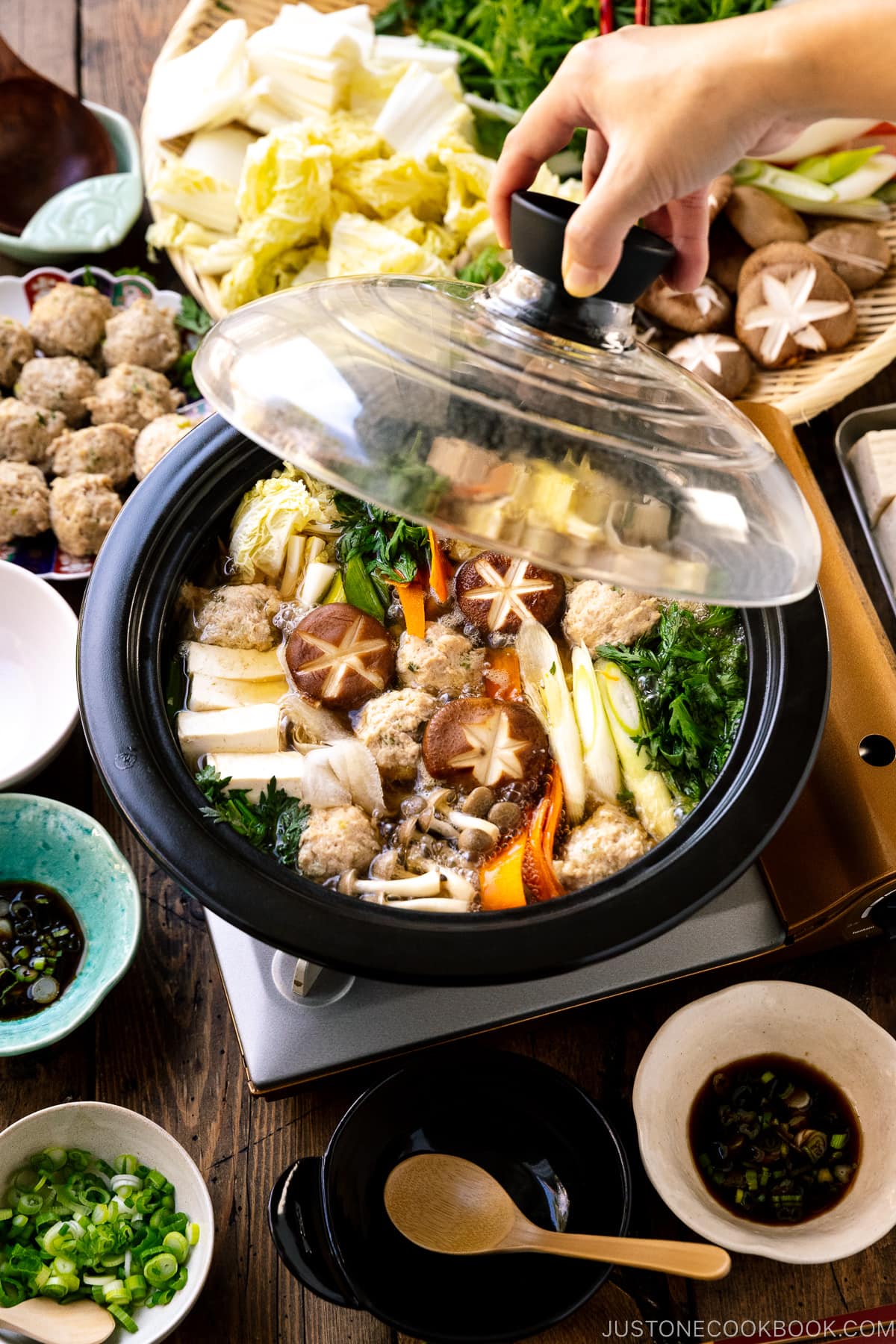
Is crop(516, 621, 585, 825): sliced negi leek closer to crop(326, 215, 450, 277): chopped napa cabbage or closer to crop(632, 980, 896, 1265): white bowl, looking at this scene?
crop(632, 980, 896, 1265): white bowl

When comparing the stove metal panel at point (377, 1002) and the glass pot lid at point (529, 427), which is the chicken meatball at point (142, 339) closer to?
the glass pot lid at point (529, 427)

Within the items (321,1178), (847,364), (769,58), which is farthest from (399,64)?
(321,1178)

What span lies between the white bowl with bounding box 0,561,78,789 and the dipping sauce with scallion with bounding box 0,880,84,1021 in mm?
284

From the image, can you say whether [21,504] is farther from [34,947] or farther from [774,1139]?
[774,1139]

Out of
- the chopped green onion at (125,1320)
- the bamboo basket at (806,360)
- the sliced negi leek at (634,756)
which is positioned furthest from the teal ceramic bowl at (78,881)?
the bamboo basket at (806,360)

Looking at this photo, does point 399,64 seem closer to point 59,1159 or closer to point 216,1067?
point 216,1067

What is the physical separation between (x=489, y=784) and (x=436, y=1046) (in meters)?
0.50

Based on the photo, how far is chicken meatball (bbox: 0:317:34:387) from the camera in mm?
2693

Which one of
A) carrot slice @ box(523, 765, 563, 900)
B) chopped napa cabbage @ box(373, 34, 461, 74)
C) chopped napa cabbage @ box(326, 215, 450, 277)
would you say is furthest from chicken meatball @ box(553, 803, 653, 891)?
chopped napa cabbage @ box(373, 34, 461, 74)

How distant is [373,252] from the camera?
9.02 feet

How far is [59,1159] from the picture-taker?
188cm

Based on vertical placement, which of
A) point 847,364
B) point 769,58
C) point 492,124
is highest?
point 769,58

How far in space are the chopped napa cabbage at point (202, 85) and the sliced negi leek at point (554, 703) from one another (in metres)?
1.89

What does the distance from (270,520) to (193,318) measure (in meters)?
1.15
